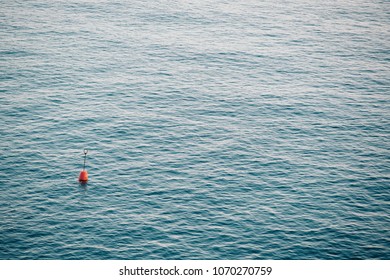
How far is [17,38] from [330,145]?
88217 mm

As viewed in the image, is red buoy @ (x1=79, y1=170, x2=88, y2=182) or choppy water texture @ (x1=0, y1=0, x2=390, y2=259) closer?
choppy water texture @ (x1=0, y1=0, x2=390, y2=259)

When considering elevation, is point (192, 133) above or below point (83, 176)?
above

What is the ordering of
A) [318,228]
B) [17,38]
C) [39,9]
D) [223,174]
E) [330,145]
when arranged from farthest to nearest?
[39,9] → [17,38] → [330,145] → [223,174] → [318,228]

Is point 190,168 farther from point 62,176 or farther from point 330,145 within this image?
point 330,145

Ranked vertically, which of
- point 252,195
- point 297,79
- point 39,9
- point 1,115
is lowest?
point 252,195

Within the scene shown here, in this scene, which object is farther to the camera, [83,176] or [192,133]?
[192,133]

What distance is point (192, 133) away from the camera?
101 meters

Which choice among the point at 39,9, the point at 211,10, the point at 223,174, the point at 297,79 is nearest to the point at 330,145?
the point at 223,174

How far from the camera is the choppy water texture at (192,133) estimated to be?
241 feet

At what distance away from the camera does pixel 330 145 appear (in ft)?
324

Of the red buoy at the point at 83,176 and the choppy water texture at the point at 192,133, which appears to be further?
the red buoy at the point at 83,176

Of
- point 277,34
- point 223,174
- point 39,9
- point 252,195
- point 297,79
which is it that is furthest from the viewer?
point 39,9

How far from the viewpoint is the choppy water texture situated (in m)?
73.4

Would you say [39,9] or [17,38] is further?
[39,9]
